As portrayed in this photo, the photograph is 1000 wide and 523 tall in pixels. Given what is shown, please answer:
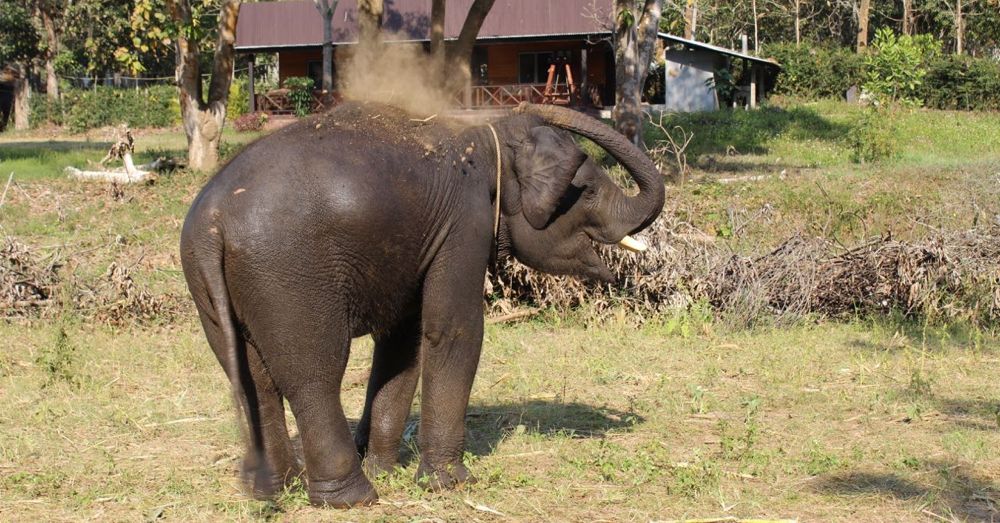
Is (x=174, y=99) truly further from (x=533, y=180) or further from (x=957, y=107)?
(x=533, y=180)

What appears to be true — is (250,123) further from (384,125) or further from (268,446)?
(268,446)

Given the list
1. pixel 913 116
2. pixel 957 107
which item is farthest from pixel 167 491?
pixel 957 107

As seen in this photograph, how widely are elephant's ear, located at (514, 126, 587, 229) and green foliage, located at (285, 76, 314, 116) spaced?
3543cm

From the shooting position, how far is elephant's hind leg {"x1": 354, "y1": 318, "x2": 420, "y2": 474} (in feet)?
23.5

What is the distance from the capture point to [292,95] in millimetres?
41812

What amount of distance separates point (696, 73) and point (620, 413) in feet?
114

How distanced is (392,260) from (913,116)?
2960 cm

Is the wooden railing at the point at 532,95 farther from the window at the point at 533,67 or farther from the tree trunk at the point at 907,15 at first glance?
the tree trunk at the point at 907,15

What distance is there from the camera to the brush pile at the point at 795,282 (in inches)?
474

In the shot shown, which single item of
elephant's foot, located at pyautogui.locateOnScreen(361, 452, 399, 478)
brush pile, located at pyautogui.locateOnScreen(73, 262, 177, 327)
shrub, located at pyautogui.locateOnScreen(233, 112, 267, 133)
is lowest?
elephant's foot, located at pyautogui.locateOnScreen(361, 452, 399, 478)

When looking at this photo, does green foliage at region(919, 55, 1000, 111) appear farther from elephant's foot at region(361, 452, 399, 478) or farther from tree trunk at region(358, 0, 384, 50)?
elephant's foot at region(361, 452, 399, 478)

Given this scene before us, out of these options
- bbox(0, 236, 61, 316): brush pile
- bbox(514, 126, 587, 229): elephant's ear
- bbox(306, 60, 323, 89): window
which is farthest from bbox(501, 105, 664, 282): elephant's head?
bbox(306, 60, 323, 89): window

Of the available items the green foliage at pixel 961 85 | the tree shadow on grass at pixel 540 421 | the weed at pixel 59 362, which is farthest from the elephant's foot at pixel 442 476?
the green foliage at pixel 961 85

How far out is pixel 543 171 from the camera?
271 inches
